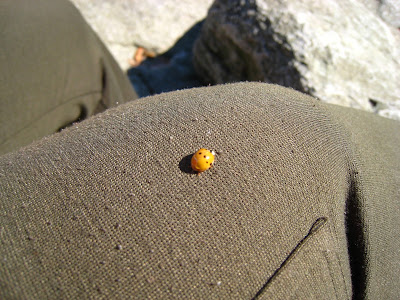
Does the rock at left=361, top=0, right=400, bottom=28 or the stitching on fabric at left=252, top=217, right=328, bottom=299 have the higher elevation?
the rock at left=361, top=0, right=400, bottom=28

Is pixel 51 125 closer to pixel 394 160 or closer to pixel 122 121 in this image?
pixel 122 121

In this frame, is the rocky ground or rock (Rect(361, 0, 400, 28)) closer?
the rocky ground

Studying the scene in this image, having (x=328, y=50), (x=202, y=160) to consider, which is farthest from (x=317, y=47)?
(x=202, y=160)

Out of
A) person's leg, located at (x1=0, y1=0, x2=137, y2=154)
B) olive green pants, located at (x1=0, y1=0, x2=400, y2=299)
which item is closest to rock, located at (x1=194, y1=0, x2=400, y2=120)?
olive green pants, located at (x1=0, y1=0, x2=400, y2=299)

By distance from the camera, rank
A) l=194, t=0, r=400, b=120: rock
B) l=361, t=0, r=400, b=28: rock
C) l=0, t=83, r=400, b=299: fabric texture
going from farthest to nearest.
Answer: l=361, t=0, r=400, b=28: rock, l=194, t=0, r=400, b=120: rock, l=0, t=83, r=400, b=299: fabric texture

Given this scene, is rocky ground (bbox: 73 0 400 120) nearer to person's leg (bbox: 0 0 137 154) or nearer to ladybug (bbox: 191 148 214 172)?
person's leg (bbox: 0 0 137 154)

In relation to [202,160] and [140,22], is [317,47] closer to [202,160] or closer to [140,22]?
[202,160]

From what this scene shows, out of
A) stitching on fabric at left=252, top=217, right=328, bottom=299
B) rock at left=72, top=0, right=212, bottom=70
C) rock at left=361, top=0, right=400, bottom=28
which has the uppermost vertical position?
rock at left=361, top=0, right=400, bottom=28
